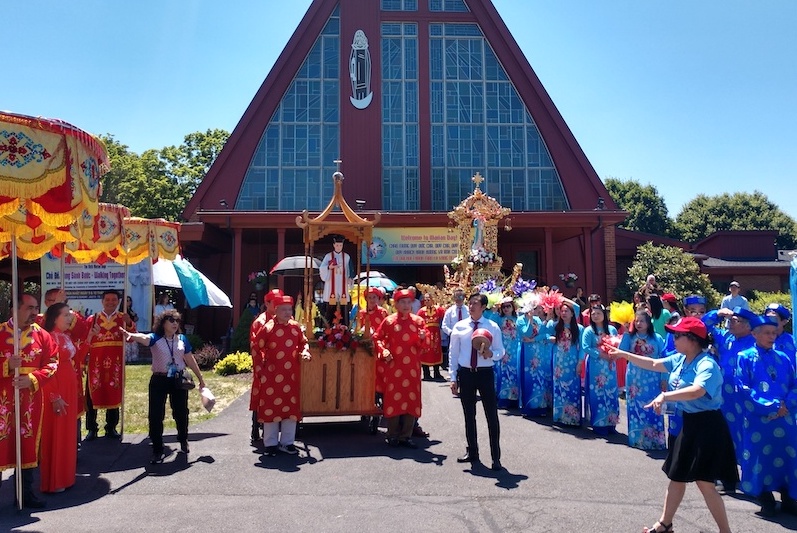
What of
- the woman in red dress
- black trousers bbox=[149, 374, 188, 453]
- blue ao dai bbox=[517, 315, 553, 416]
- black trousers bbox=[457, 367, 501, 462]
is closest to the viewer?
the woman in red dress

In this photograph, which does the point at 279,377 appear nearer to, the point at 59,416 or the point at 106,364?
the point at 59,416

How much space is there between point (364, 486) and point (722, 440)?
10.0 feet

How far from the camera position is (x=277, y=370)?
696 centimetres

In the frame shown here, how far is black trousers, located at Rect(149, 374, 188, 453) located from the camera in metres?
6.41

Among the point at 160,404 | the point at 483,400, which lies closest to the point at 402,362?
the point at 483,400

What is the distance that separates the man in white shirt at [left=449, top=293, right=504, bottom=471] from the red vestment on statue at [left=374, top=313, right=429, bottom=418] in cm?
90

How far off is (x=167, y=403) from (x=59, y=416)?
4689 mm

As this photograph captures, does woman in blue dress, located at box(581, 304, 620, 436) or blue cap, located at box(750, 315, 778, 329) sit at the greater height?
blue cap, located at box(750, 315, 778, 329)

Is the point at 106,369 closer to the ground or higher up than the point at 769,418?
higher up

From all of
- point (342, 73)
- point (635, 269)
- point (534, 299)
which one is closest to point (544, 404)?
point (534, 299)

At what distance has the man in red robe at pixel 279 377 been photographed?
267 inches

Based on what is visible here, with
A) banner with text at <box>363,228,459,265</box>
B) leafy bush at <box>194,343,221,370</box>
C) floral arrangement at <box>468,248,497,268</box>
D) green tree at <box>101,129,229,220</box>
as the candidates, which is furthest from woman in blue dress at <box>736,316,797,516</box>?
green tree at <box>101,129,229,220</box>

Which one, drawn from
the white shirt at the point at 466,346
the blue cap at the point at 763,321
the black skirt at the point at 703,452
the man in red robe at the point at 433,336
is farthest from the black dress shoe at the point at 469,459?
the man in red robe at the point at 433,336

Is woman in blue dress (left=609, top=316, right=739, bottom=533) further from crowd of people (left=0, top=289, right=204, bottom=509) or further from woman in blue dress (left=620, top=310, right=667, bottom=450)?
crowd of people (left=0, top=289, right=204, bottom=509)
